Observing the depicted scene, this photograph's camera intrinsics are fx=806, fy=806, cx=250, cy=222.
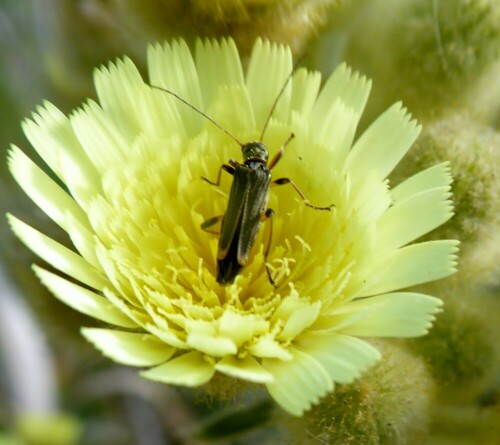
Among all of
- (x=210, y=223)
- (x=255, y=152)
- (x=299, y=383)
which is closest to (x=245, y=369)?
(x=299, y=383)

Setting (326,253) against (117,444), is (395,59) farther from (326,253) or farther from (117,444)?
(117,444)

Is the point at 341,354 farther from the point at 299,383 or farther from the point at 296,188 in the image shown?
the point at 296,188

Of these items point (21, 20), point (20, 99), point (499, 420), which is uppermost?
point (21, 20)

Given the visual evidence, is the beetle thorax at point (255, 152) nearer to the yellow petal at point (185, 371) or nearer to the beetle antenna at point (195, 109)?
the beetle antenna at point (195, 109)

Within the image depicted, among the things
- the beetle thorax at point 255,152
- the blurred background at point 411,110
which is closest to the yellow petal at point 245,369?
the blurred background at point 411,110

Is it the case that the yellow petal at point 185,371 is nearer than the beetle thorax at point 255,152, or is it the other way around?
the yellow petal at point 185,371

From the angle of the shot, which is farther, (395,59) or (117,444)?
(117,444)

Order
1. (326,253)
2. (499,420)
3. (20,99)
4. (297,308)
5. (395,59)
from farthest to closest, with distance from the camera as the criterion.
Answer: (20,99)
(395,59)
(499,420)
(326,253)
(297,308)

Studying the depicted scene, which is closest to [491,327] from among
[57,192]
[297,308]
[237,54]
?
[297,308]
